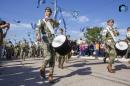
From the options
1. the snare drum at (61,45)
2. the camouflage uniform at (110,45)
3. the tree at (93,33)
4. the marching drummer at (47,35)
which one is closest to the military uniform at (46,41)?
the marching drummer at (47,35)

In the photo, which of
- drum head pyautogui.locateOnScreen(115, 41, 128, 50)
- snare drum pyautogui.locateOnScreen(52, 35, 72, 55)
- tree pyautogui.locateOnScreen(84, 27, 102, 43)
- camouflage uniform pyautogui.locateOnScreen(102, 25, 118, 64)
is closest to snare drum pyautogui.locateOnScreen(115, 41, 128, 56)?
drum head pyautogui.locateOnScreen(115, 41, 128, 50)

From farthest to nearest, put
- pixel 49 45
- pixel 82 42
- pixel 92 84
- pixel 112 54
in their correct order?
pixel 82 42, pixel 112 54, pixel 49 45, pixel 92 84

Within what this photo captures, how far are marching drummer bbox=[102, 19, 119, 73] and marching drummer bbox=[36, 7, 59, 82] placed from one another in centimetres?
275

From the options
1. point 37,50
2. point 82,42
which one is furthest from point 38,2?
point 37,50

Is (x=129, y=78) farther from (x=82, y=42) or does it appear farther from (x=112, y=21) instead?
(x=82, y=42)

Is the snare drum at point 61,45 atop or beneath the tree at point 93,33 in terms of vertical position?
beneath

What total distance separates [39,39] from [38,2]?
20539 mm

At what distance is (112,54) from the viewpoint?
11719mm

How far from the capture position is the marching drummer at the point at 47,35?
9.45m

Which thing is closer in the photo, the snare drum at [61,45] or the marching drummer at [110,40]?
the snare drum at [61,45]

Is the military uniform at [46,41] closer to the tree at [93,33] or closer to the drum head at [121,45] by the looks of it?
the drum head at [121,45]

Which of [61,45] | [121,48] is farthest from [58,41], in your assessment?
[121,48]

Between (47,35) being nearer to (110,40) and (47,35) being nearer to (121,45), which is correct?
(110,40)

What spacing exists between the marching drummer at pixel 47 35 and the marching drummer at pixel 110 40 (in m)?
2.75
